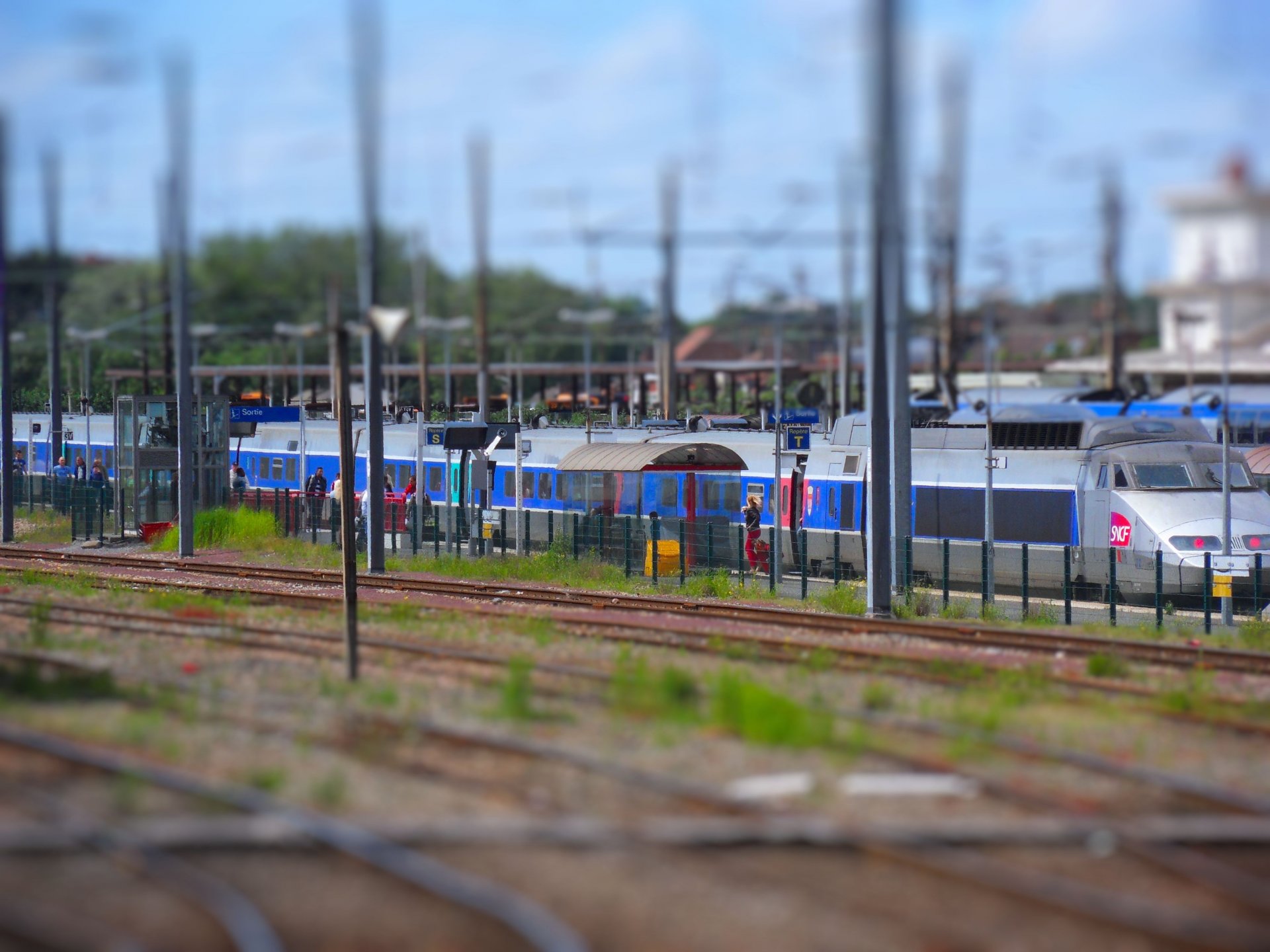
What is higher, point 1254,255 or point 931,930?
point 1254,255

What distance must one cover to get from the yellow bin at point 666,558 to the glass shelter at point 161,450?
1235cm

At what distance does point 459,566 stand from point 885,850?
22.1m

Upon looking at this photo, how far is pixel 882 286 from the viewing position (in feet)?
69.7

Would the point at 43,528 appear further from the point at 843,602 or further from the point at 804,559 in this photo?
the point at 843,602

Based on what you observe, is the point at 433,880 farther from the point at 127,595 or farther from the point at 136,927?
the point at 127,595

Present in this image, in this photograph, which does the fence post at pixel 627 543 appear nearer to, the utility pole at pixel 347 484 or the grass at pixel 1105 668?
the utility pole at pixel 347 484

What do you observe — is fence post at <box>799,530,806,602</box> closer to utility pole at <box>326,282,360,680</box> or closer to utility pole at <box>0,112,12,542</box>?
utility pole at <box>326,282,360,680</box>

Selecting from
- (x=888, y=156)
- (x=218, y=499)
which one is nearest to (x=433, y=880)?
(x=888, y=156)

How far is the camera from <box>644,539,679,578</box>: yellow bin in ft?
96.1

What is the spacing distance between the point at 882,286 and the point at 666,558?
943 centimetres

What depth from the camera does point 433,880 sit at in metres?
8.24

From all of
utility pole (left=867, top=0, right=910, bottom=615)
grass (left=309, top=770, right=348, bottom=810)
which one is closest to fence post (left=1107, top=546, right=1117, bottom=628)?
utility pole (left=867, top=0, right=910, bottom=615)

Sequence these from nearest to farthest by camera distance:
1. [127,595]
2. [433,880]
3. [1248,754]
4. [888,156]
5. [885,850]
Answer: [433,880] → [885,850] → [1248,754] → [888,156] → [127,595]

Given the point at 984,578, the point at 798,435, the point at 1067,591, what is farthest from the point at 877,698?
the point at 798,435
